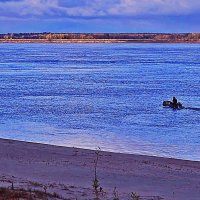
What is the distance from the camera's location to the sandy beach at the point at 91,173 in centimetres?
1177

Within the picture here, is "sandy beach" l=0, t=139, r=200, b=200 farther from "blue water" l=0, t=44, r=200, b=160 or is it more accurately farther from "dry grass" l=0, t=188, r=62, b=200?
"blue water" l=0, t=44, r=200, b=160

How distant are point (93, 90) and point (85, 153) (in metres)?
29.3

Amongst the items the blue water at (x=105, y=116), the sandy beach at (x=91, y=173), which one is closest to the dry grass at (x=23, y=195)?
the sandy beach at (x=91, y=173)

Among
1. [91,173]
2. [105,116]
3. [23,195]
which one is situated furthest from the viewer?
[105,116]

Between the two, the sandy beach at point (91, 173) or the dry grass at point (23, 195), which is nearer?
Answer: the dry grass at point (23, 195)

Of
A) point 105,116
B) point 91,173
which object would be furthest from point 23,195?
point 105,116

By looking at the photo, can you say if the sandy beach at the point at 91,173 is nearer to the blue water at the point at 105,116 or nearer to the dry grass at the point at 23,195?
the dry grass at the point at 23,195

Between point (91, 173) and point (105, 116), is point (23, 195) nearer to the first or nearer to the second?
point (91, 173)

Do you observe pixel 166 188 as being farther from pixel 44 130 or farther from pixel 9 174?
pixel 44 130

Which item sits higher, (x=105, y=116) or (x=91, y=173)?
(x=91, y=173)

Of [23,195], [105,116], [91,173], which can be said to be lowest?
[105,116]

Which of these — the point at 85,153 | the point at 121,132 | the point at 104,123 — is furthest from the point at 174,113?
the point at 85,153

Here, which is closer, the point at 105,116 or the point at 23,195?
the point at 23,195

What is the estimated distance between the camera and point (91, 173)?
14.8 m
